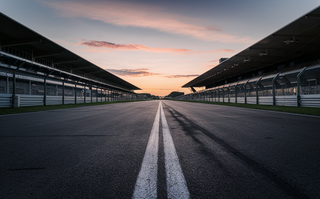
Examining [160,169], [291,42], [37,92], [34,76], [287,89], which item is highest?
[291,42]

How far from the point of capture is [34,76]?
1598cm

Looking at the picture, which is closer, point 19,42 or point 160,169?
point 160,169

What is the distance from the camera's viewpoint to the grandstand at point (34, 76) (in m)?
13.5

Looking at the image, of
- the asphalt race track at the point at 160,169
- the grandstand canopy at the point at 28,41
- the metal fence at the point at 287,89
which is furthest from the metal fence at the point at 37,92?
the metal fence at the point at 287,89

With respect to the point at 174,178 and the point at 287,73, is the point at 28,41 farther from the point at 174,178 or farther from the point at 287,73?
the point at 287,73

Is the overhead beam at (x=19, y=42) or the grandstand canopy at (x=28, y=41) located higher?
the grandstand canopy at (x=28, y=41)

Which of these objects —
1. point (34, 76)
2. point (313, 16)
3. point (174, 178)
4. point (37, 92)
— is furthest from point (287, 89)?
point (37, 92)

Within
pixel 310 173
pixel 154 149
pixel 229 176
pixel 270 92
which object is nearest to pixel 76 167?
pixel 154 149

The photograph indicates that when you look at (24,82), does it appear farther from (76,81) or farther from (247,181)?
(247,181)

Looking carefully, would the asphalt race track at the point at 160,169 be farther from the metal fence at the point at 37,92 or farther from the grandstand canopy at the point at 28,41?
the grandstand canopy at the point at 28,41

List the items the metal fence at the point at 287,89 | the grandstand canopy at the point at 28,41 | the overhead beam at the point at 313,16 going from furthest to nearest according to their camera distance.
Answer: the grandstand canopy at the point at 28,41, the overhead beam at the point at 313,16, the metal fence at the point at 287,89

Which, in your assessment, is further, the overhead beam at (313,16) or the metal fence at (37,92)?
the overhead beam at (313,16)

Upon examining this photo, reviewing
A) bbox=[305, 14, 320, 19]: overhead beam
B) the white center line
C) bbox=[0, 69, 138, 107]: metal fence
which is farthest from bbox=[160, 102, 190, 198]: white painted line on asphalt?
bbox=[305, 14, 320, 19]: overhead beam

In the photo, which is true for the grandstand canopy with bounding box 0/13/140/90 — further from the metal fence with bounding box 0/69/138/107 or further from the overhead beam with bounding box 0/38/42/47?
the metal fence with bounding box 0/69/138/107
